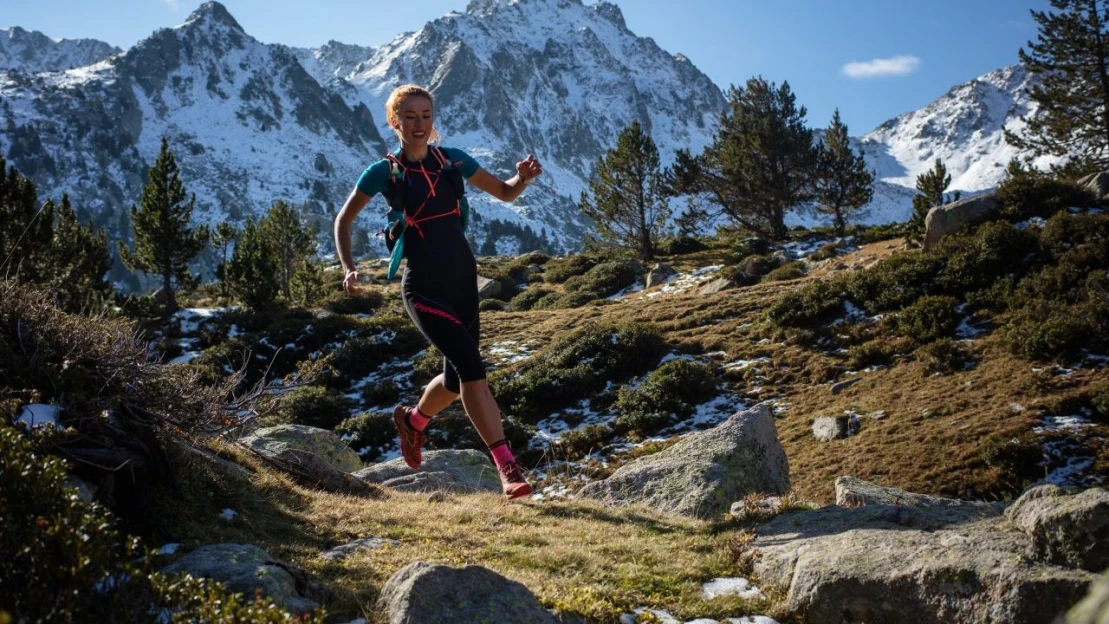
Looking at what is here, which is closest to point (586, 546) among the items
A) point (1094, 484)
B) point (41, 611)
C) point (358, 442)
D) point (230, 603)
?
point (230, 603)

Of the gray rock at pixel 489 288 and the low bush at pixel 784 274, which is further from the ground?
the gray rock at pixel 489 288

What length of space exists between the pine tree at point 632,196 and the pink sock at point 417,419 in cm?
3580

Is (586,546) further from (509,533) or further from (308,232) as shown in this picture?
(308,232)

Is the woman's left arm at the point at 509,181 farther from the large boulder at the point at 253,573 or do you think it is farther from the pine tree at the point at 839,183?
the pine tree at the point at 839,183

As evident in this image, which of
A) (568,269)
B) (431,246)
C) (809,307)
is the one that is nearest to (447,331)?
(431,246)

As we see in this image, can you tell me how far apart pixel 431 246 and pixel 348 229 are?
0.70m

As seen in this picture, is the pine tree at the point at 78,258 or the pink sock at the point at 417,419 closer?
the pink sock at the point at 417,419

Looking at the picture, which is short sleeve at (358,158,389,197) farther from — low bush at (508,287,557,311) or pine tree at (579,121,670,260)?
pine tree at (579,121,670,260)

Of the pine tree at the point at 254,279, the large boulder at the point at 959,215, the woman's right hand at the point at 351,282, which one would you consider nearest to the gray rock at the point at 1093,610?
the woman's right hand at the point at 351,282

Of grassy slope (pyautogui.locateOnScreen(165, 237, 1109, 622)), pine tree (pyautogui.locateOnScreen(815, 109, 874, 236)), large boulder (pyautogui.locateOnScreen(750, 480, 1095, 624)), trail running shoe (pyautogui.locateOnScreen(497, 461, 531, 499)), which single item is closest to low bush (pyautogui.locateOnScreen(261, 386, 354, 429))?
grassy slope (pyautogui.locateOnScreen(165, 237, 1109, 622))

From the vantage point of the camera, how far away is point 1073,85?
105ft

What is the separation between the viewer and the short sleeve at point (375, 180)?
533 cm

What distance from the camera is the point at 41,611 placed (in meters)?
2.21

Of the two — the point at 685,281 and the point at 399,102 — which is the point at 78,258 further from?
the point at 399,102
